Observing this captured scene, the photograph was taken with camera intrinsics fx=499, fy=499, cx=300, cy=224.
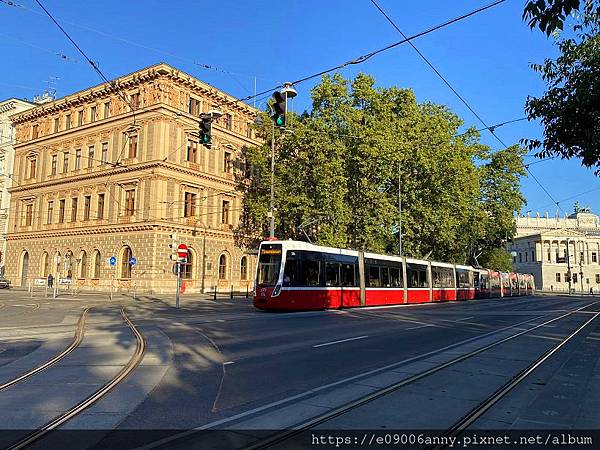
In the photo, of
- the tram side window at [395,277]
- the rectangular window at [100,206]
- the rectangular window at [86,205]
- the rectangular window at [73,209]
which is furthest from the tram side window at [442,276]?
the rectangular window at [73,209]

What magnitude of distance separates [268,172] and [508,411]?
40.5m

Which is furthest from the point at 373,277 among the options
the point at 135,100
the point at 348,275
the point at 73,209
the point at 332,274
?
the point at 73,209

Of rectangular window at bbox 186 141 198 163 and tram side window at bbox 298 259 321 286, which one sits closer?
tram side window at bbox 298 259 321 286

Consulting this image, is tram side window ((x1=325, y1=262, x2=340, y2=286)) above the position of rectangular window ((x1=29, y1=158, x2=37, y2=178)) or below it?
below

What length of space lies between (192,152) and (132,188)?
6408mm

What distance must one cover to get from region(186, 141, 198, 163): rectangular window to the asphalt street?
30.9 metres

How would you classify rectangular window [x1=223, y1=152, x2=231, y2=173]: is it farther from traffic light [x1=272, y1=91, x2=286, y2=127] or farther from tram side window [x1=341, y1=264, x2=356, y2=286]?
traffic light [x1=272, y1=91, x2=286, y2=127]

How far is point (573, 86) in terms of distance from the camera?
1055 centimetres

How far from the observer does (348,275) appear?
86.2 feet

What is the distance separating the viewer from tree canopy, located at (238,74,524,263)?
39156mm

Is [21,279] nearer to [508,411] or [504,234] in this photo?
[504,234]

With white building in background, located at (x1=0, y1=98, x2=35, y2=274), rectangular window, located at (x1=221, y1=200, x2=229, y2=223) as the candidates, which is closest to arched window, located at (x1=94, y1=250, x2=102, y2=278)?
rectangular window, located at (x1=221, y1=200, x2=229, y2=223)

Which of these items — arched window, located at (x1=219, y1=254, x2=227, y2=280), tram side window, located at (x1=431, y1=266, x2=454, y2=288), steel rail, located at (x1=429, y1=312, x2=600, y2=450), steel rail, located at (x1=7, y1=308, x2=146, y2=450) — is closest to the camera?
steel rail, located at (x1=7, y1=308, x2=146, y2=450)

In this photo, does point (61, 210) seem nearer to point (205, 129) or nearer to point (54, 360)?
point (205, 129)
